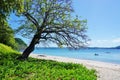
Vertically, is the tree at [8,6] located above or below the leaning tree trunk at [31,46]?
above

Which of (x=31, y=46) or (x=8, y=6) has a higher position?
(x=8, y=6)

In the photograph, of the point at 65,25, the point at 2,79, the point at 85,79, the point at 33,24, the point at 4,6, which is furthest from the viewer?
the point at 33,24

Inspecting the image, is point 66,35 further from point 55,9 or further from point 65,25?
point 55,9

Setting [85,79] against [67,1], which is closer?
[85,79]

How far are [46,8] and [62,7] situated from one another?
1.54 metres

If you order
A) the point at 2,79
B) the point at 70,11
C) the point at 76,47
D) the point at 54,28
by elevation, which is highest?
the point at 70,11

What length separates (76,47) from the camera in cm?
2745

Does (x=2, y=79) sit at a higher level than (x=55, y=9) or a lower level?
lower

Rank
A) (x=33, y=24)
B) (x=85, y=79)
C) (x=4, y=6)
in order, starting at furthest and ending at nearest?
(x=33, y=24), (x=4, y=6), (x=85, y=79)

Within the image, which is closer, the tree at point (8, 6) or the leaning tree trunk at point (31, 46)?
the tree at point (8, 6)

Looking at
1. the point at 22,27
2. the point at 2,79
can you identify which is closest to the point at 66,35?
the point at 22,27

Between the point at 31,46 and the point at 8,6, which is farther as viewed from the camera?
the point at 31,46

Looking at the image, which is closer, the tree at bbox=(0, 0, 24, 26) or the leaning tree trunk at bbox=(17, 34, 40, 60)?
the tree at bbox=(0, 0, 24, 26)

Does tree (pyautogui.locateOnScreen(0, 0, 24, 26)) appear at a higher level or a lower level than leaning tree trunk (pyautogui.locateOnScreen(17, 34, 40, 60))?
higher
